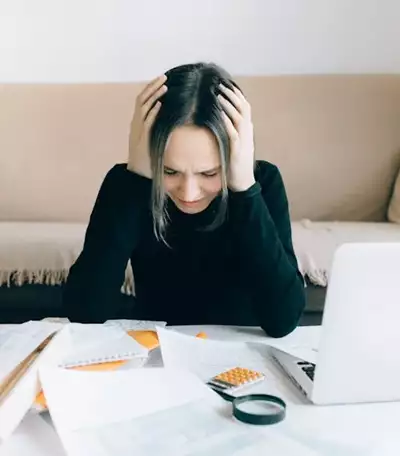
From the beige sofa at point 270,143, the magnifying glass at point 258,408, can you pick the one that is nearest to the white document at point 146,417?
the magnifying glass at point 258,408

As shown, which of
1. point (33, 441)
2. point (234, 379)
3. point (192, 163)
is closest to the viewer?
point (33, 441)

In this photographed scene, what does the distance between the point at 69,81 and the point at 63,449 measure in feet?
7.28

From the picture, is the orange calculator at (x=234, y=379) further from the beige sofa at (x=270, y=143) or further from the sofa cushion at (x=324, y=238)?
the beige sofa at (x=270, y=143)

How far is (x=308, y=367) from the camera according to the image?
2.93 ft

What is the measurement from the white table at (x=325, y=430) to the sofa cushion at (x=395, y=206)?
169 centimetres

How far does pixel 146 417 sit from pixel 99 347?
0.20 meters

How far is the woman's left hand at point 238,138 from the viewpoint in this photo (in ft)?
3.73

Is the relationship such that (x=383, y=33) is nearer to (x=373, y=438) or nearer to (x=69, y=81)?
(x=69, y=81)

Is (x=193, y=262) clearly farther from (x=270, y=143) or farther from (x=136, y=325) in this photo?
(x=270, y=143)

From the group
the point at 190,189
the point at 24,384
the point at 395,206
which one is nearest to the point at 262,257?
the point at 190,189

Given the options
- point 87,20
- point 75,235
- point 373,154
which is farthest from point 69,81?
point 373,154

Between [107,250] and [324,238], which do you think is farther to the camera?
[324,238]

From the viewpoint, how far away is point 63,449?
2.26 ft

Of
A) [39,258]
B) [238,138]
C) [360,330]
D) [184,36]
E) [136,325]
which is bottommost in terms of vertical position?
[39,258]
